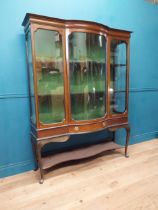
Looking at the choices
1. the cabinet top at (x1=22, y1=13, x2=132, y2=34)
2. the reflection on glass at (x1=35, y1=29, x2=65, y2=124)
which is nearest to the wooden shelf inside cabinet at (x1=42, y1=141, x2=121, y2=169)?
the reflection on glass at (x1=35, y1=29, x2=65, y2=124)

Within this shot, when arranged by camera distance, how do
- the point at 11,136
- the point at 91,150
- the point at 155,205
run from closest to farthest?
the point at 155,205 < the point at 11,136 < the point at 91,150

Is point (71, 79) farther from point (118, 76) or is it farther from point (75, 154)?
point (75, 154)

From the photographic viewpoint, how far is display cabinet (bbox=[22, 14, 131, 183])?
1.87 m

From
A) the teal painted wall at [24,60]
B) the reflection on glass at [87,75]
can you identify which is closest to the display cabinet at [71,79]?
the reflection on glass at [87,75]

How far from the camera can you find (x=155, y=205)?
161 cm

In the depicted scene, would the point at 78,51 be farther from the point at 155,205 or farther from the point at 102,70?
the point at 155,205

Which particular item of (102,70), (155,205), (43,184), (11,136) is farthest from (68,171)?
(102,70)

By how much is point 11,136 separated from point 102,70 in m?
1.40

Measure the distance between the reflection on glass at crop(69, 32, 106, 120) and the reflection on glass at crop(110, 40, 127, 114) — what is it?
197 mm

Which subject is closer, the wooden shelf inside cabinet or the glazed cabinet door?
the glazed cabinet door

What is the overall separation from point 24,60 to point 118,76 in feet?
4.30

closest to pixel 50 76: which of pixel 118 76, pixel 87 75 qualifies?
pixel 87 75

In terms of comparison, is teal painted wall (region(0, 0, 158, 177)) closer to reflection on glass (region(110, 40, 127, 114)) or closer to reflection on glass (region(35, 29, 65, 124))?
reflection on glass (region(35, 29, 65, 124))

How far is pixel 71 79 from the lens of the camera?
2.06 m
